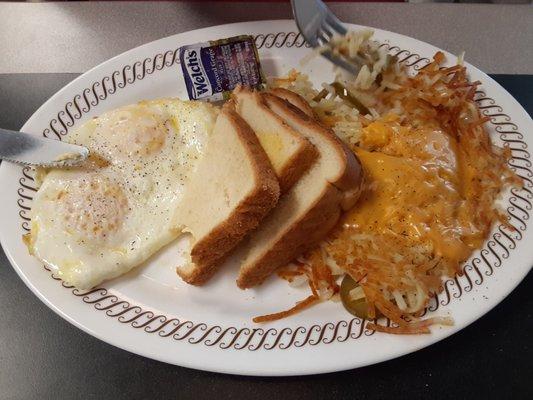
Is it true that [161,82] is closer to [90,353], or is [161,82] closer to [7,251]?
[7,251]

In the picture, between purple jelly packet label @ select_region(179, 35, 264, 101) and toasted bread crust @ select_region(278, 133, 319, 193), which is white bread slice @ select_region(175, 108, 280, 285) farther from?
purple jelly packet label @ select_region(179, 35, 264, 101)

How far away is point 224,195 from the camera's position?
2.24m

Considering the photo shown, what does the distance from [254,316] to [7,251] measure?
119 centimetres

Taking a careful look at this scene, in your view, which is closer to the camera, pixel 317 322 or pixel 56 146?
pixel 317 322

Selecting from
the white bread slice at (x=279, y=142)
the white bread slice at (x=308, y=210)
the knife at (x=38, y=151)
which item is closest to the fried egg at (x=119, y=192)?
the knife at (x=38, y=151)

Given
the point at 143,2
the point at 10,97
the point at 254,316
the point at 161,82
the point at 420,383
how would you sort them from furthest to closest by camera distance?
the point at 143,2 → the point at 10,97 → the point at 161,82 → the point at 254,316 → the point at 420,383

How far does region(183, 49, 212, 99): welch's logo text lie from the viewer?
2590mm

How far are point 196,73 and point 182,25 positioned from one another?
105 centimetres

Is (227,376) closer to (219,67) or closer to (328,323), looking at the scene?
(328,323)

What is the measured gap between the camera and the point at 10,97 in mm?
3148

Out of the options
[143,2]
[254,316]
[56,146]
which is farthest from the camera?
[143,2]

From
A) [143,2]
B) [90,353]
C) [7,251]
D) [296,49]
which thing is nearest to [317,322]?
[90,353]

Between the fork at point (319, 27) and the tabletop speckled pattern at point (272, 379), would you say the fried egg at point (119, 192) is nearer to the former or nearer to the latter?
the tabletop speckled pattern at point (272, 379)

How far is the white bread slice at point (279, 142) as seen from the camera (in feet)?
7.17
